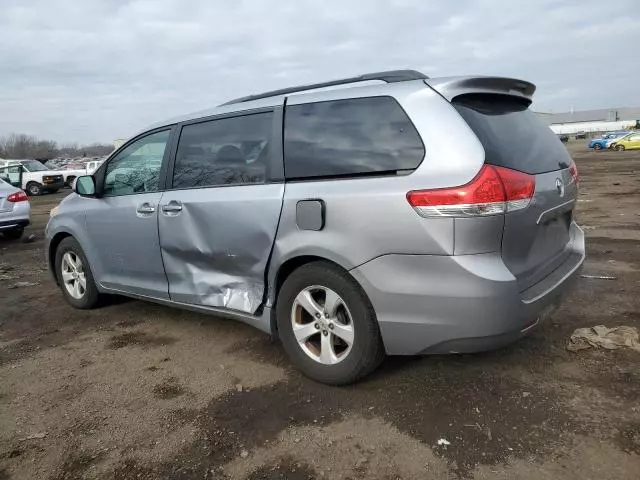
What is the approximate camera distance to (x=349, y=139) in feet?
10.3

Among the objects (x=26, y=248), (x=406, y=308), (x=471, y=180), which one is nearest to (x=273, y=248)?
(x=406, y=308)

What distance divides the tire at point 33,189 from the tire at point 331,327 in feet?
82.3

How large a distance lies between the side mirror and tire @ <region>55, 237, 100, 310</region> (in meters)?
0.54

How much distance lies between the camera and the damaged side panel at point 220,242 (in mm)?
3453

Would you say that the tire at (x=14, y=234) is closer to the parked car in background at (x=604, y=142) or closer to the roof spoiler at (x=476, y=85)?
the roof spoiler at (x=476, y=85)

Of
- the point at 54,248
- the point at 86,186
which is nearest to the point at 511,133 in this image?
the point at 86,186

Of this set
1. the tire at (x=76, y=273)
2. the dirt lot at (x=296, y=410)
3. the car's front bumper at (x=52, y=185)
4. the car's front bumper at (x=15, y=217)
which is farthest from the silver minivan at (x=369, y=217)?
the car's front bumper at (x=52, y=185)

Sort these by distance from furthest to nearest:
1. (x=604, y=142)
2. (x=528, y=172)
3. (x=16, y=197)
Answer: (x=604, y=142), (x=16, y=197), (x=528, y=172)

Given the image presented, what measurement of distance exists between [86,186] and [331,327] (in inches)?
115

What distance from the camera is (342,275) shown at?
3.09 m

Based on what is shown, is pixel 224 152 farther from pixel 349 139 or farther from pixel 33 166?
pixel 33 166

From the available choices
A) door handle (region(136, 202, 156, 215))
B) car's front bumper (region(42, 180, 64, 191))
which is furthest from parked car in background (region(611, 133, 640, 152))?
door handle (region(136, 202, 156, 215))

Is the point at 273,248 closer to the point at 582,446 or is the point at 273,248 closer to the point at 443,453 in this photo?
the point at 443,453

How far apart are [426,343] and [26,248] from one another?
913cm
